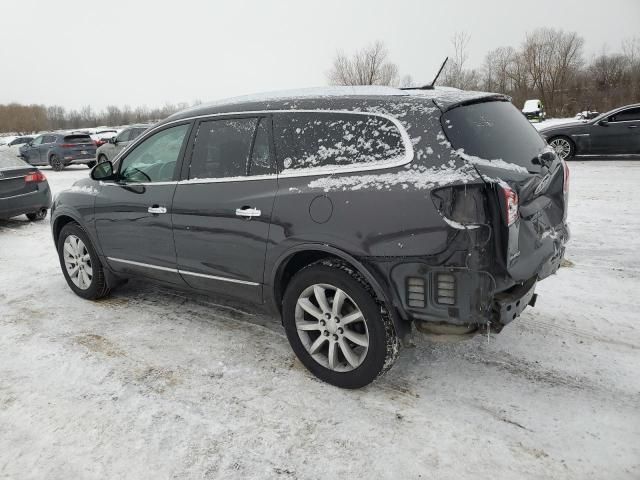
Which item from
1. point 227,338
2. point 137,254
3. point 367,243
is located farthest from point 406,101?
point 137,254

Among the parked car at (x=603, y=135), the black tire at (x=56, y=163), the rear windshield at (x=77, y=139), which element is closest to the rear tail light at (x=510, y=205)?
the parked car at (x=603, y=135)

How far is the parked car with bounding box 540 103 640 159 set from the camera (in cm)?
1220

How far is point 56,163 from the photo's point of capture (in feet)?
64.7

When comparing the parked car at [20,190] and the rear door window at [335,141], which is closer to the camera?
the rear door window at [335,141]

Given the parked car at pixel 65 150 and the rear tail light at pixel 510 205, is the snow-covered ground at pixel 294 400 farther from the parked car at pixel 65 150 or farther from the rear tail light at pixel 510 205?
the parked car at pixel 65 150

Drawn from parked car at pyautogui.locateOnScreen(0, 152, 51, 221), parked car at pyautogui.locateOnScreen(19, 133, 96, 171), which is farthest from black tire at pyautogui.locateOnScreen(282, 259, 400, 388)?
parked car at pyautogui.locateOnScreen(19, 133, 96, 171)

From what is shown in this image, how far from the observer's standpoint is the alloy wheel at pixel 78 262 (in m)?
4.70

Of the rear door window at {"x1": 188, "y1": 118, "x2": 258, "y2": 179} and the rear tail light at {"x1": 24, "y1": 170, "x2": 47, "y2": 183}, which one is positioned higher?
the rear door window at {"x1": 188, "y1": 118, "x2": 258, "y2": 179}

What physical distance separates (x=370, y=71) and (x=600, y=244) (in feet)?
122

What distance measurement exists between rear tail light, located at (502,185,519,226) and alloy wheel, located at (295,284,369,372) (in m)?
0.99

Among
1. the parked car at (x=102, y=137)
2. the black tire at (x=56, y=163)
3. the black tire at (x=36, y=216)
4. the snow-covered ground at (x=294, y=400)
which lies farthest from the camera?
the parked car at (x=102, y=137)

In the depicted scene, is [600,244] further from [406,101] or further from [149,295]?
[149,295]

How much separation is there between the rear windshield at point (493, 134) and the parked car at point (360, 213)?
1 centimetres

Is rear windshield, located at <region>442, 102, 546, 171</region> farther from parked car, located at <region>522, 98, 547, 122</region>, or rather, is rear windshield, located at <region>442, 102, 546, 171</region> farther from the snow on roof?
parked car, located at <region>522, 98, 547, 122</region>
